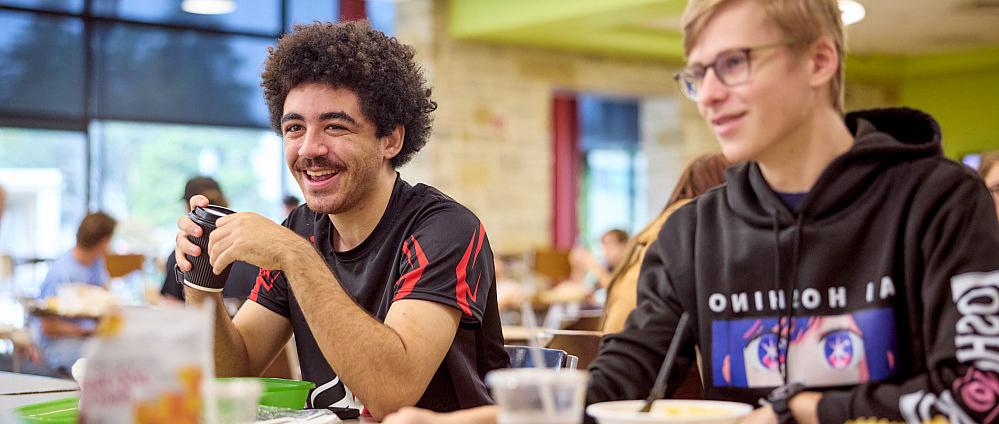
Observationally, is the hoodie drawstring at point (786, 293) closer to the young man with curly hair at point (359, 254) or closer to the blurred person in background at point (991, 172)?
the young man with curly hair at point (359, 254)

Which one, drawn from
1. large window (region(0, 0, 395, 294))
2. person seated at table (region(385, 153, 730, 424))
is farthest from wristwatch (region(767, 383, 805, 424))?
large window (region(0, 0, 395, 294))

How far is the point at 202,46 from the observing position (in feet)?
28.9

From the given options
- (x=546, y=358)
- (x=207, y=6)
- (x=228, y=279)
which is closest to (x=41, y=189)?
(x=207, y=6)

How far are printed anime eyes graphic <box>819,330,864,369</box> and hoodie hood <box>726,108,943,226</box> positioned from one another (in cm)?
16

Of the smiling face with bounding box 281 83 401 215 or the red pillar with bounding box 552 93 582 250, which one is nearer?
the smiling face with bounding box 281 83 401 215

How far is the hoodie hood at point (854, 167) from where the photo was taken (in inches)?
55.3

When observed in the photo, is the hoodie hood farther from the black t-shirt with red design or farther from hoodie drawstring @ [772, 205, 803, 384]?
the black t-shirt with red design

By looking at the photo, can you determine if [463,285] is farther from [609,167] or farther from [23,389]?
[609,167]

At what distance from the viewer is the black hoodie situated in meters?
1.26

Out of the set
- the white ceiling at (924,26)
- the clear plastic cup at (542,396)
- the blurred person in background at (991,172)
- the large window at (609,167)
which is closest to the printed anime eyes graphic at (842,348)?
the clear plastic cup at (542,396)

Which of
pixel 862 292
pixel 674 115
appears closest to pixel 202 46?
pixel 674 115

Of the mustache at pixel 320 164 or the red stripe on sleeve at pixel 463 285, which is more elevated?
the mustache at pixel 320 164

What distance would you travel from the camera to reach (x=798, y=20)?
1353 mm

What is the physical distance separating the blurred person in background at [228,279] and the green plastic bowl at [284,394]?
5.42 feet
